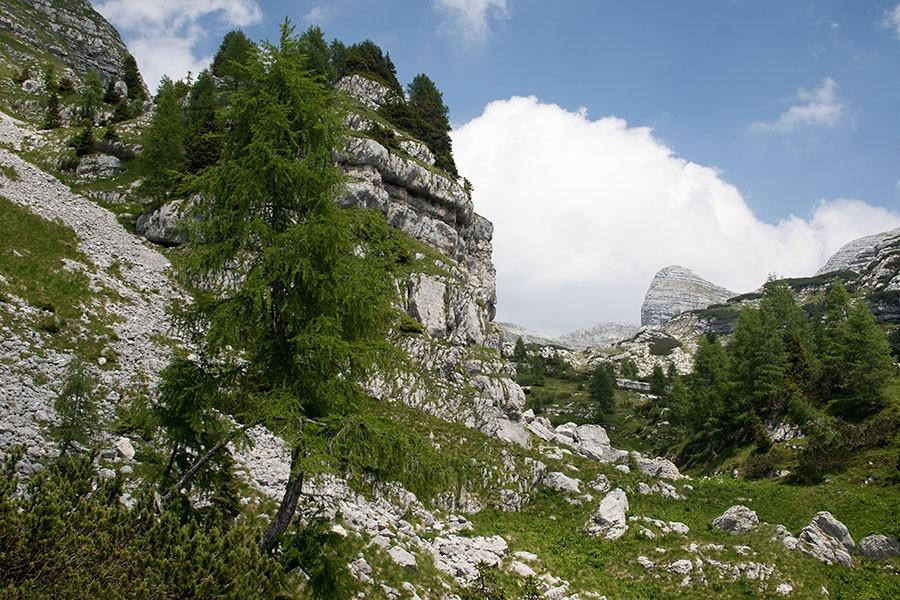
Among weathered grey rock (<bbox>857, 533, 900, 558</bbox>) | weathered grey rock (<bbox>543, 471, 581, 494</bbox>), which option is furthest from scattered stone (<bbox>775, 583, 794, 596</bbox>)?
weathered grey rock (<bbox>543, 471, 581, 494</bbox>)

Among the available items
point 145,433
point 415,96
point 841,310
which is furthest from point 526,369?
point 145,433

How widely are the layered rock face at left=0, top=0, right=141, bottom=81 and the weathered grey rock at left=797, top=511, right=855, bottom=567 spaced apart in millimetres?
135530

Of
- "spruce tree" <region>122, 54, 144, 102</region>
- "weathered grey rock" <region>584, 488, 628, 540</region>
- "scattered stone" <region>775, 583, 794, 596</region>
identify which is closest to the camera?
"scattered stone" <region>775, 583, 794, 596</region>

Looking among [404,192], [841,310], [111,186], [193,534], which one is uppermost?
[841,310]

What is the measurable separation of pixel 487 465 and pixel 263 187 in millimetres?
7353

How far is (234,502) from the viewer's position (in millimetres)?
12734

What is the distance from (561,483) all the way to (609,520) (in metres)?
4.52

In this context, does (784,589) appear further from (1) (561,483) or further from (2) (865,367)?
(2) (865,367)

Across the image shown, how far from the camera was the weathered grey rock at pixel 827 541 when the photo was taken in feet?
72.1

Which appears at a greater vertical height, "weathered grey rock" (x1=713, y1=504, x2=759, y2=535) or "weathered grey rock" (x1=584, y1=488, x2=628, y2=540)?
"weathered grey rock" (x1=713, y1=504, x2=759, y2=535)

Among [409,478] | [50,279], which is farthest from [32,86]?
[409,478]

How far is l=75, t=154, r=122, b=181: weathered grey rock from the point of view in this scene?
44.9 m

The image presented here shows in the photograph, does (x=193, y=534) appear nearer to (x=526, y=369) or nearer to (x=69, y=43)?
(x=526, y=369)

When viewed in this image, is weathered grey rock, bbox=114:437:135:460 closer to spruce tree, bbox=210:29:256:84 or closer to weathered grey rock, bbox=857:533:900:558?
weathered grey rock, bbox=857:533:900:558
